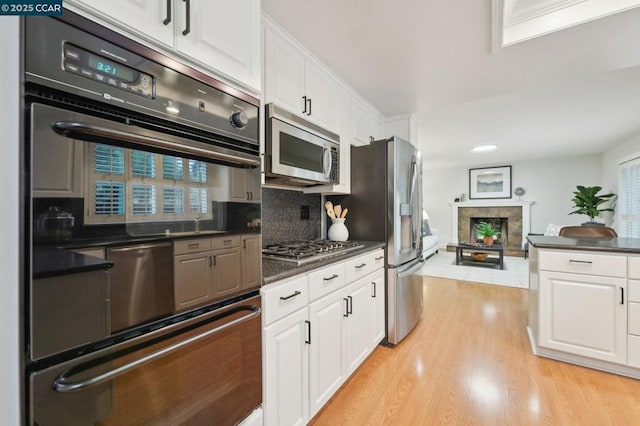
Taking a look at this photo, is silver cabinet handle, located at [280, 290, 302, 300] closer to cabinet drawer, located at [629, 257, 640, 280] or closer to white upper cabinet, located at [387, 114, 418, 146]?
cabinet drawer, located at [629, 257, 640, 280]

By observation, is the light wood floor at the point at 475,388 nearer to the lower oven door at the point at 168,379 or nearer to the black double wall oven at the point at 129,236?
the lower oven door at the point at 168,379

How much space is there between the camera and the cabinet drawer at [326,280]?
1.44m

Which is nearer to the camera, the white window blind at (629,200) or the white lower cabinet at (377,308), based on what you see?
the white lower cabinet at (377,308)

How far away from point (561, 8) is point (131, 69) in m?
2.39

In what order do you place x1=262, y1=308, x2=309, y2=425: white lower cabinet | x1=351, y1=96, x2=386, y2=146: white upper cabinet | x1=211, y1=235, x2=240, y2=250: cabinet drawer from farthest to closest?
x1=351, y1=96, x2=386, y2=146: white upper cabinet < x1=262, y1=308, x2=309, y2=425: white lower cabinet < x1=211, y1=235, x2=240, y2=250: cabinet drawer

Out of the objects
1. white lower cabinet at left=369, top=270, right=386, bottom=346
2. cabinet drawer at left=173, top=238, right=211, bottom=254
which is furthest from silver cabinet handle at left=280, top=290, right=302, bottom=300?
white lower cabinet at left=369, top=270, right=386, bottom=346

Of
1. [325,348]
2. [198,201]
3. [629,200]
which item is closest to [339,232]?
[325,348]

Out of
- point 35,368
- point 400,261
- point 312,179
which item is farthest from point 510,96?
point 35,368

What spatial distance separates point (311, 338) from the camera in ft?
4.65

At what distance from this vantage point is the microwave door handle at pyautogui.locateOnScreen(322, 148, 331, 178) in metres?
1.98

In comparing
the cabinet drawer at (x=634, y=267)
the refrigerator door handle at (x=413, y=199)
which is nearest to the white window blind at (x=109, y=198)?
the refrigerator door handle at (x=413, y=199)

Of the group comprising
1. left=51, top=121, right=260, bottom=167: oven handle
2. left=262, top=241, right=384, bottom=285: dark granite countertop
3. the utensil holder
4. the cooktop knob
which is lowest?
left=262, top=241, right=384, bottom=285: dark granite countertop

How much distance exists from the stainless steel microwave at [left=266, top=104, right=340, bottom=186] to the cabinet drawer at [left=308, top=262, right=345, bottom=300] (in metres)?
0.61

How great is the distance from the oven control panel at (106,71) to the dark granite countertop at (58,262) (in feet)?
1.41
